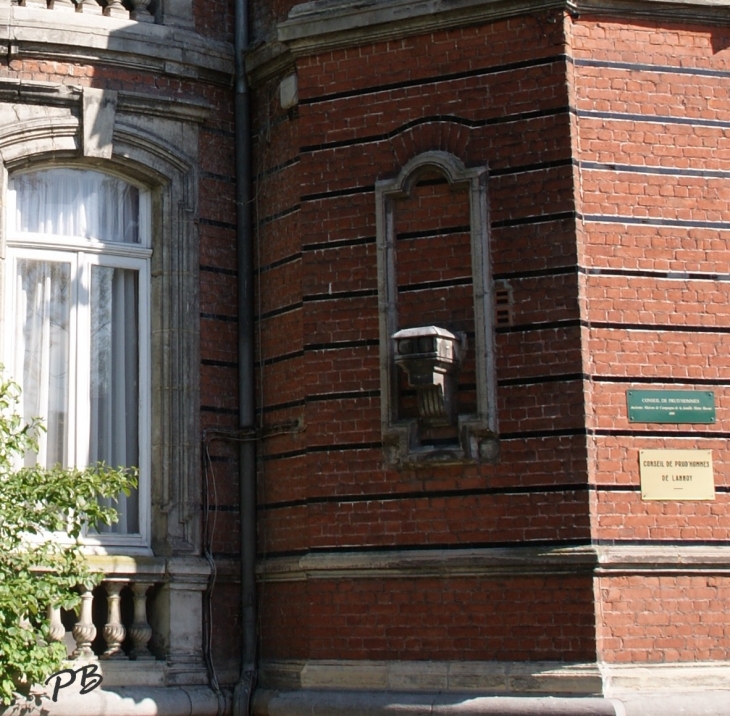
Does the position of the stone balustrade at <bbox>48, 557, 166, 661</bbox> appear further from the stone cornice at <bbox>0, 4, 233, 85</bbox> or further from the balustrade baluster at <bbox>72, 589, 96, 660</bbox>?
the stone cornice at <bbox>0, 4, 233, 85</bbox>

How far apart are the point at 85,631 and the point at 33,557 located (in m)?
1.43

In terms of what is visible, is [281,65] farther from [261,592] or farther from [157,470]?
[261,592]

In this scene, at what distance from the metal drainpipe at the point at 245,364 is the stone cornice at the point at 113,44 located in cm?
28

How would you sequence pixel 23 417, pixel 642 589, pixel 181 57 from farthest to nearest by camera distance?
pixel 181 57
pixel 23 417
pixel 642 589

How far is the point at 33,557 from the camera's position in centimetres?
1098

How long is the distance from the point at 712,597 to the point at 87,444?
214 inches

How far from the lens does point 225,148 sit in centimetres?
1391

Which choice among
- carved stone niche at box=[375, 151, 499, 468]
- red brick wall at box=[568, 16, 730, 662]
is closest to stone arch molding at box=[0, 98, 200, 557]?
carved stone niche at box=[375, 151, 499, 468]

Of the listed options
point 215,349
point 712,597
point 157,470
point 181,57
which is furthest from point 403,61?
point 712,597

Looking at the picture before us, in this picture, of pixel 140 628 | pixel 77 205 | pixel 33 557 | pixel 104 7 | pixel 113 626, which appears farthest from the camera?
pixel 104 7

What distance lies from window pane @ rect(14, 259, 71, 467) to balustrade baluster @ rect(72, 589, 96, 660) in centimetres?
129

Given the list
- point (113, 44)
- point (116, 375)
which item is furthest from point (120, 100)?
point (116, 375)

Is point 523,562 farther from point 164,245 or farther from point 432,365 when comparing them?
point 164,245

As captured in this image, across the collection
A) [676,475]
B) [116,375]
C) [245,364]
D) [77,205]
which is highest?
[77,205]
